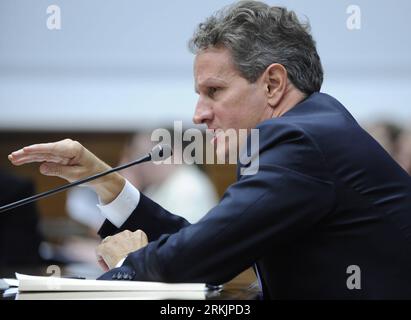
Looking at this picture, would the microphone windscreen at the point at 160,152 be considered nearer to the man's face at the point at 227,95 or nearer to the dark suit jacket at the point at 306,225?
the man's face at the point at 227,95

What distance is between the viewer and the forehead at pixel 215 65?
1508 mm

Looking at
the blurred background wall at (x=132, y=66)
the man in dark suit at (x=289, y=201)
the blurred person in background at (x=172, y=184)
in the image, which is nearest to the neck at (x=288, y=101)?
the man in dark suit at (x=289, y=201)

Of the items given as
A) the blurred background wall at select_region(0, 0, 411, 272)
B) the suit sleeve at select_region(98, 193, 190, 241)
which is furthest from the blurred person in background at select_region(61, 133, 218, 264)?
the suit sleeve at select_region(98, 193, 190, 241)

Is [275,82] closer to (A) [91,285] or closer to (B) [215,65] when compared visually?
(B) [215,65]

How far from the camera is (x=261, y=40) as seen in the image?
4.92 feet

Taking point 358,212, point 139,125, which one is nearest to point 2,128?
point 139,125

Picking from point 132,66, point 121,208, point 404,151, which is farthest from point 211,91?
point 132,66

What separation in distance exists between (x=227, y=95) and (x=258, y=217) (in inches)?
15.8

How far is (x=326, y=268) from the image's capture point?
1.27m

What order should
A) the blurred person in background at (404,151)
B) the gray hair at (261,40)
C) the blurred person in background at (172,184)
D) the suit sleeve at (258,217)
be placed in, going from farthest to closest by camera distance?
the blurred person in background at (172,184) → the blurred person in background at (404,151) → the gray hair at (261,40) → the suit sleeve at (258,217)

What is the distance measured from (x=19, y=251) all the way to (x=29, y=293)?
2002 millimetres

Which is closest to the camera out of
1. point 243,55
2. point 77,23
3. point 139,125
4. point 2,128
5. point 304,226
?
point 304,226

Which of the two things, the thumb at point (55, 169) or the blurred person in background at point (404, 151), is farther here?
the blurred person in background at point (404, 151)

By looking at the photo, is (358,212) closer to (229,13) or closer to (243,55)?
(243,55)
